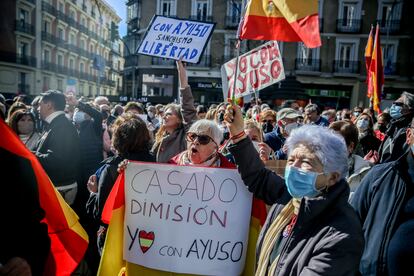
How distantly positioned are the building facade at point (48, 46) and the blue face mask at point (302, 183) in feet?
72.7

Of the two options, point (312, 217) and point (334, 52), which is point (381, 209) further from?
point (334, 52)

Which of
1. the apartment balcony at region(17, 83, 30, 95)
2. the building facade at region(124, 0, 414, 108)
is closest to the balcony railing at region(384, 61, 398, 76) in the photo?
the building facade at region(124, 0, 414, 108)

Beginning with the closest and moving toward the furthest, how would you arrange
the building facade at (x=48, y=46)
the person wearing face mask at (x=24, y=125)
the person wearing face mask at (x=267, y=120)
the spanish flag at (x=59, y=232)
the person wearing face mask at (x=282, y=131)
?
the spanish flag at (x=59, y=232) < the person wearing face mask at (x=24, y=125) < the person wearing face mask at (x=282, y=131) < the person wearing face mask at (x=267, y=120) < the building facade at (x=48, y=46)

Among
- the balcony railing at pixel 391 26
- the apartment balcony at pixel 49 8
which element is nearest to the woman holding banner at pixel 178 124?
the balcony railing at pixel 391 26

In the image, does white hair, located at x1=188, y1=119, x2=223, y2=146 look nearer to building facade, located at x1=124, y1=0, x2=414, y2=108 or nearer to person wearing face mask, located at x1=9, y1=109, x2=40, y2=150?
person wearing face mask, located at x1=9, y1=109, x2=40, y2=150

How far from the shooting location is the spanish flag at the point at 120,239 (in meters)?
2.55

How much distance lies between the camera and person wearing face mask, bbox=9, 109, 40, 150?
434 cm

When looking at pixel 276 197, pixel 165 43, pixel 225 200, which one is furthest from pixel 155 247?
pixel 165 43

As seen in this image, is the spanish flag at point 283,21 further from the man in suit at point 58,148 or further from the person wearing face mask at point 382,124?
the person wearing face mask at point 382,124

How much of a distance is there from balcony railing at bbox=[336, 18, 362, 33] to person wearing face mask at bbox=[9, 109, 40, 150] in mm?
27568

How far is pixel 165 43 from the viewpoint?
432 centimetres

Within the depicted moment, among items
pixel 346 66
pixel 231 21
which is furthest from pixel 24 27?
pixel 346 66

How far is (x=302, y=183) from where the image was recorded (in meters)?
1.96

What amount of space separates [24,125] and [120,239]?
2.45 metres
